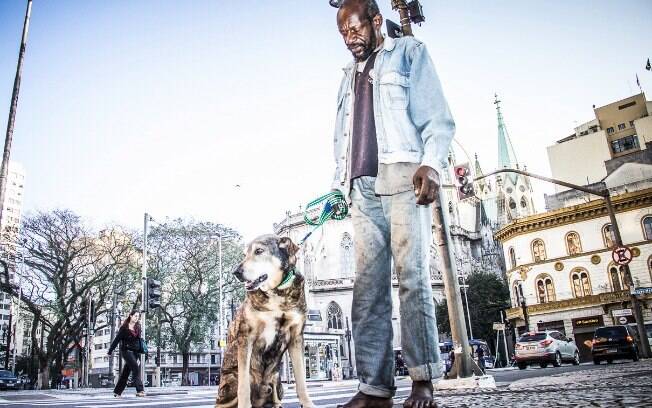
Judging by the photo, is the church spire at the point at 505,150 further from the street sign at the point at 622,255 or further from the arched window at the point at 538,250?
the street sign at the point at 622,255

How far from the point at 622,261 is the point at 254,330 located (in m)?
15.6

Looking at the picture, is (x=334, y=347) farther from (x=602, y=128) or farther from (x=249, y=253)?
(x=602, y=128)

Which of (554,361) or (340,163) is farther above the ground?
(340,163)

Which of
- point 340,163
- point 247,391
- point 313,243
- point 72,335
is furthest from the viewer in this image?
point 313,243

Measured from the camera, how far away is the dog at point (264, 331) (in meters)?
2.85

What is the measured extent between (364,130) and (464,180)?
28.5ft

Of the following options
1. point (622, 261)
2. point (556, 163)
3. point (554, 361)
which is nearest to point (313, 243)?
point (556, 163)

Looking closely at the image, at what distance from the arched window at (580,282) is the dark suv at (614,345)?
72.0 ft

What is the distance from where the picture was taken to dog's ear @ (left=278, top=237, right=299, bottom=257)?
3148mm

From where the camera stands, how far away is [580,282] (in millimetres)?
38062

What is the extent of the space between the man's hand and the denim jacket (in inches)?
3.7

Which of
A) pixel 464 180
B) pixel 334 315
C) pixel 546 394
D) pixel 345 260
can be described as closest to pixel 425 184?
pixel 546 394

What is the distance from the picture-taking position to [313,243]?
60250 millimetres

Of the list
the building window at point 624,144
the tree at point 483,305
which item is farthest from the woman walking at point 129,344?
the building window at point 624,144
